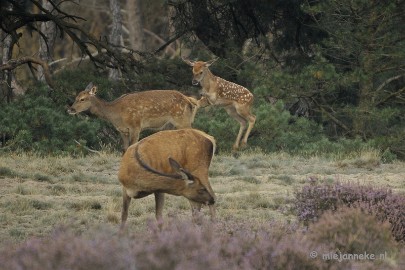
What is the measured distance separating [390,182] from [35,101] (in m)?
9.35

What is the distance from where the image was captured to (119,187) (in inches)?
648

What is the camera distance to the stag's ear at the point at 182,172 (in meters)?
11.5

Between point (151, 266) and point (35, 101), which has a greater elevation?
point (151, 266)

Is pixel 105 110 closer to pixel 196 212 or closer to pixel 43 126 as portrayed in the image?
pixel 43 126

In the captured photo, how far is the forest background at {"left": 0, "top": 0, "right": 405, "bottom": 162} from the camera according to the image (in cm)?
2302

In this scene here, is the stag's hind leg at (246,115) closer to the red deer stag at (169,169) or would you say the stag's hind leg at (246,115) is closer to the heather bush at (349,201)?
the heather bush at (349,201)

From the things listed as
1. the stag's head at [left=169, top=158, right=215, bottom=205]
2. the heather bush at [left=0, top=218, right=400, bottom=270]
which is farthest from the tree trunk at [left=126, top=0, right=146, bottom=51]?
the heather bush at [left=0, top=218, right=400, bottom=270]

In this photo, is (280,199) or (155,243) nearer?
(155,243)

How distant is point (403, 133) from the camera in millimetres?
25688

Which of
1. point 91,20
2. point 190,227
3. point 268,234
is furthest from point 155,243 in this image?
point 91,20

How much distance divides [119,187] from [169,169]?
4.48 m

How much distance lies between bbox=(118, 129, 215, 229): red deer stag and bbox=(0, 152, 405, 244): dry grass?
0.34 m

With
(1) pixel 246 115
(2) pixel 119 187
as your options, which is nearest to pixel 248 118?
(1) pixel 246 115

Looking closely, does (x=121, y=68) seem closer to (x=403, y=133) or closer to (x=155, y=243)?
(x=403, y=133)
